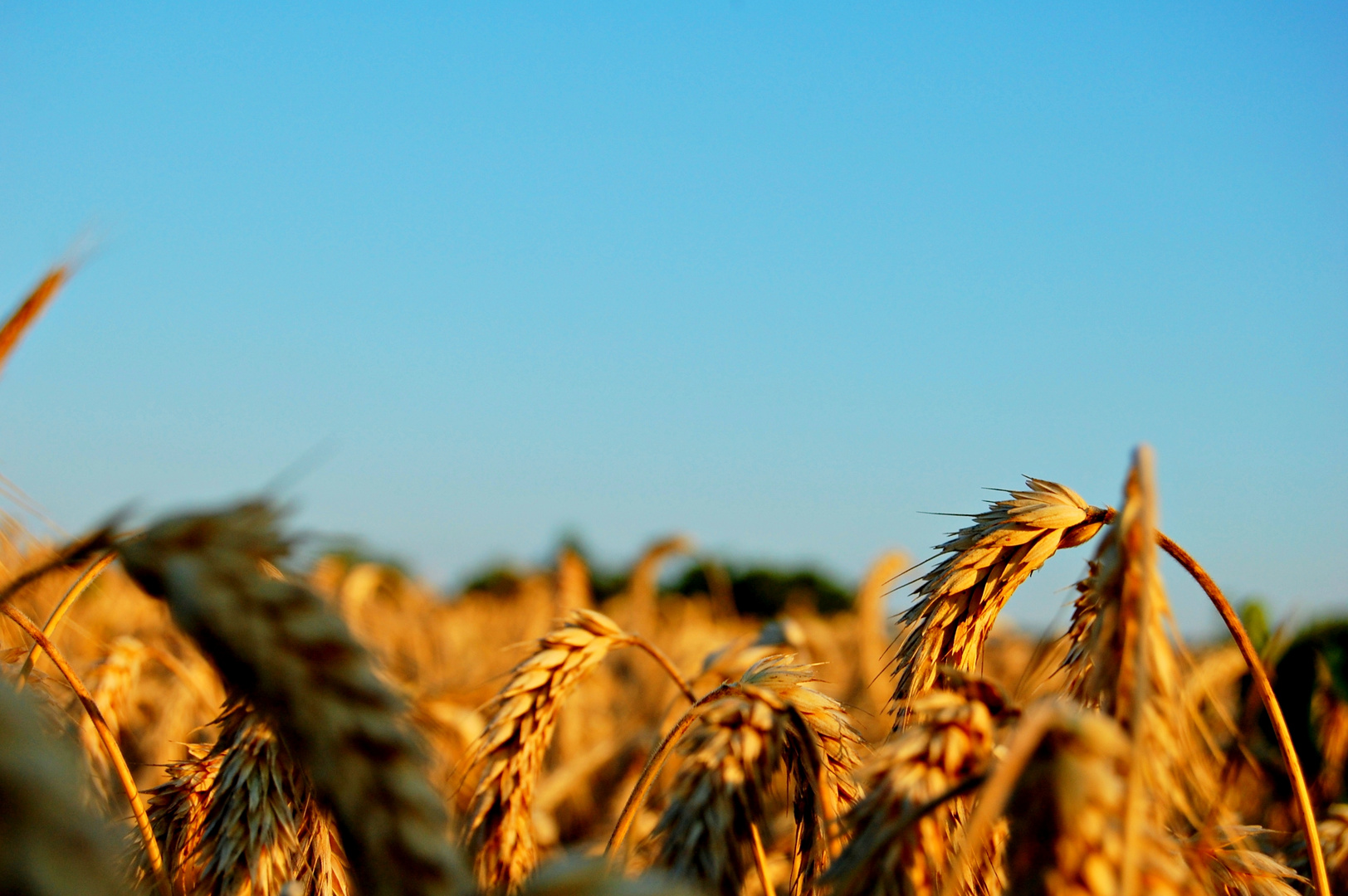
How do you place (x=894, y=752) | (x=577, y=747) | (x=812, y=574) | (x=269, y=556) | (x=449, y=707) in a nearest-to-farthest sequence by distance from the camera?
(x=269, y=556), (x=894, y=752), (x=449, y=707), (x=577, y=747), (x=812, y=574)

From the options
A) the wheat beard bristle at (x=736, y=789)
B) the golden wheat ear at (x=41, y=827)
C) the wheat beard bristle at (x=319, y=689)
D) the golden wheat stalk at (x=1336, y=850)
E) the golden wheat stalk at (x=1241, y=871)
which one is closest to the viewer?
the golden wheat ear at (x=41, y=827)

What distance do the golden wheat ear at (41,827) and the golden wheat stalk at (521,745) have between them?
139 centimetres

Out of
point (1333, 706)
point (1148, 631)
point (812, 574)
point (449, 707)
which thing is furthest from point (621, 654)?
point (812, 574)

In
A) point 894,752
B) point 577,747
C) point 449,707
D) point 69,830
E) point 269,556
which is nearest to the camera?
point 69,830

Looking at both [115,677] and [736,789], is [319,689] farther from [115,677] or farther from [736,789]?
[115,677]

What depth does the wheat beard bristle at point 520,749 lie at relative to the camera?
1984 millimetres

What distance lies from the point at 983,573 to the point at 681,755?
23.9 inches

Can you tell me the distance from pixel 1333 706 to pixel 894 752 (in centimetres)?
466

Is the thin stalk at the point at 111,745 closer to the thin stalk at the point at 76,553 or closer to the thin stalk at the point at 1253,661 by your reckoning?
the thin stalk at the point at 76,553

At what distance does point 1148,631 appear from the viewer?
40.9 inches

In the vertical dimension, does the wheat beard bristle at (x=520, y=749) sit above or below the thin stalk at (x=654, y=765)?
below

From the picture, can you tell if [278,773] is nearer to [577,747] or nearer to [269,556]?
[269,556]

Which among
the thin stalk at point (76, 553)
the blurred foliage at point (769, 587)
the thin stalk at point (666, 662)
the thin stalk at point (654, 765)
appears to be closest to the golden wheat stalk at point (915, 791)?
the thin stalk at point (654, 765)

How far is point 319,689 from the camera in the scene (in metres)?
0.90
